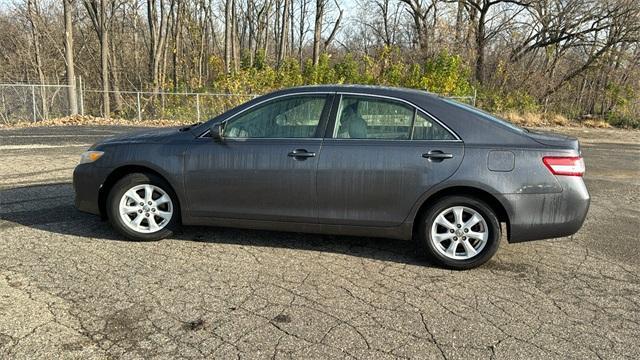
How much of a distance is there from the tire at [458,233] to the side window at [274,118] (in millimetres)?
1490

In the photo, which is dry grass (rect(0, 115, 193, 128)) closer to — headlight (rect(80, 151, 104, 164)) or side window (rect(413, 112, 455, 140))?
headlight (rect(80, 151, 104, 164))

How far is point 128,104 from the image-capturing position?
2092 cm

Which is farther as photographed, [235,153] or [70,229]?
[70,229]

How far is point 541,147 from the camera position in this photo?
12.4ft

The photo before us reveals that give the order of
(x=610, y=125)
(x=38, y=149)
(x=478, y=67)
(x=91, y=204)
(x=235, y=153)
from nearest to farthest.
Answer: (x=235, y=153), (x=91, y=204), (x=38, y=149), (x=610, y=125), (x=478, y=67)

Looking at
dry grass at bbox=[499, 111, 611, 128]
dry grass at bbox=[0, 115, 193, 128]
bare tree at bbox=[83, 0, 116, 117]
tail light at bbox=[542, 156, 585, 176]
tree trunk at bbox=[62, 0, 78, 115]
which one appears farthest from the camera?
bare tree at bbox=[83, 0, 116, 117]

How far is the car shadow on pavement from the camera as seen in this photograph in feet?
14.2

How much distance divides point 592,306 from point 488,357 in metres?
1.26

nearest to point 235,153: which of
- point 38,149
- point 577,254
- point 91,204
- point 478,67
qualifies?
point 91,204

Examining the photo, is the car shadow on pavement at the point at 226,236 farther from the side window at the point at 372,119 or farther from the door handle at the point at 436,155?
the side window at the point at 372,119

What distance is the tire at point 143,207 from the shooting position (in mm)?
4375

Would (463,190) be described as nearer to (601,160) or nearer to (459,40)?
(601,160)

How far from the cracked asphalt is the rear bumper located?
415 mm

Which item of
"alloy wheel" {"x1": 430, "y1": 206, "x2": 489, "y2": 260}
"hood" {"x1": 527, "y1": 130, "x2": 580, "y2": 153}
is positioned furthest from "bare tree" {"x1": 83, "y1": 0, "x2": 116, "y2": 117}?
"hood" {"x1": 527, "y1": 130, "x2": 580, "y2": 153}
